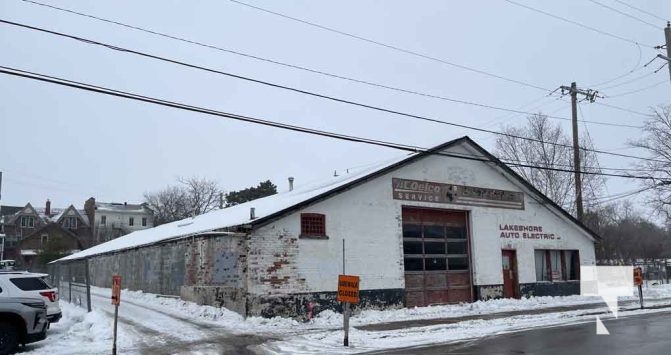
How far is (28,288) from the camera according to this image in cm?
1395

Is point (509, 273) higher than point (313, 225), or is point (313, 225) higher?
point (313, 225)

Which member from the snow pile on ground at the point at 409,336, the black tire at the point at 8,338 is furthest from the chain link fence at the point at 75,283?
the snow pile on ground at the point at 409,336

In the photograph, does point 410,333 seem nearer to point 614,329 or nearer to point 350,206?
point 614,329

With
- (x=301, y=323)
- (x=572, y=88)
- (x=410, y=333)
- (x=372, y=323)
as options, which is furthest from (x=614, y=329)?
(x=572, y=88)

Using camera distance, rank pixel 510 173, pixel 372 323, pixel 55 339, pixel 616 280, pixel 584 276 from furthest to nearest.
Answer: pixel 616 280 → pixel 584 276 → pixel 510 173 → pixel 372 323 → pixel 55 339

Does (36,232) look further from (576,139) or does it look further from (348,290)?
(348,290)

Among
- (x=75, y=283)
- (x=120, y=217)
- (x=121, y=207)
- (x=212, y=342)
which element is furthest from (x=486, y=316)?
(x=121, y=207)

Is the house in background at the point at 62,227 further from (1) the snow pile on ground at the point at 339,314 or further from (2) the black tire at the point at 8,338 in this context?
(2) the black tire at the point at 8,338

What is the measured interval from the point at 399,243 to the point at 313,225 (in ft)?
12.9

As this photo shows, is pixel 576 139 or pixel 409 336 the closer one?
pixel 409 336

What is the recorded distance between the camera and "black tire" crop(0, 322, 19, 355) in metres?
12.1

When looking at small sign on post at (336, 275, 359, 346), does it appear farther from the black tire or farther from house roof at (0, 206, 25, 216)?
house roof at (0, 206, 25, 216)

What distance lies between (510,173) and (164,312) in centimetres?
1637

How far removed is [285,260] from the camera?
63.3 ft
